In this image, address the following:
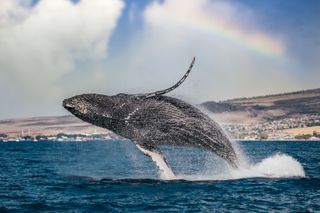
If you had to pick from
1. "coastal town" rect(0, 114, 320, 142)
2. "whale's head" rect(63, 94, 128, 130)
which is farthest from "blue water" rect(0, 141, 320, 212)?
"coastal town" rect(0, 114, 320, 142)

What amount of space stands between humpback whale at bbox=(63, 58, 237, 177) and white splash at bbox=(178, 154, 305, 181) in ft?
8.44

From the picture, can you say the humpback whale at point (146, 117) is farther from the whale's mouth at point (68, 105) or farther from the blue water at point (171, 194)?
the blue water at point (171, 194)

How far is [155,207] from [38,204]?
3103 mm

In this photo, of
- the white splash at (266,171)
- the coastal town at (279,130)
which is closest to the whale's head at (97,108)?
the white splash at (266,171)

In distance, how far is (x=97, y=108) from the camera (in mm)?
16031

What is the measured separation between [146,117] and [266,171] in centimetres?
637

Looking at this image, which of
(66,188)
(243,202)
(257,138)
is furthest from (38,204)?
(257,138)

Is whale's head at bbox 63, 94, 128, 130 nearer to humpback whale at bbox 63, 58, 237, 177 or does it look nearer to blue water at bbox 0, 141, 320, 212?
humpback whale at bbox 63, 58, 237, 177

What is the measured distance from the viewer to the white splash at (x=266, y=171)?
18484 mm

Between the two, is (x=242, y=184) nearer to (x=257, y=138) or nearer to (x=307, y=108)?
(x=257, y=138)

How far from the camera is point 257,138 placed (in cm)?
16588

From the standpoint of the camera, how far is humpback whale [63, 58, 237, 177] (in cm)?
1597

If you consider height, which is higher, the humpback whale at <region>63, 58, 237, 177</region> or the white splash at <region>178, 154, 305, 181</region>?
the humpback whale at <region>63, 58, 237, 177</region>

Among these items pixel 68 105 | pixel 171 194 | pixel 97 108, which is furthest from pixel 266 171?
pixel 68 105
